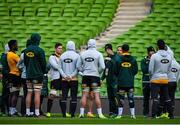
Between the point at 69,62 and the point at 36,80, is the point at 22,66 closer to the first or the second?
the point at 36,80

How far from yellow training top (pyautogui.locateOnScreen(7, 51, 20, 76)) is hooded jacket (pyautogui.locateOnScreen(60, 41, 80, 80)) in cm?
114

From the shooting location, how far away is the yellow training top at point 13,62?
17487 mm

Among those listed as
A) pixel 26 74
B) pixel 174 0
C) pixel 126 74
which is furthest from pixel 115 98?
pixel 174 0

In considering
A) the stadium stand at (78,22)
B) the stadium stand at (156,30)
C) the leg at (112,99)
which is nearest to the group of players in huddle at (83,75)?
the leg at (112,99)

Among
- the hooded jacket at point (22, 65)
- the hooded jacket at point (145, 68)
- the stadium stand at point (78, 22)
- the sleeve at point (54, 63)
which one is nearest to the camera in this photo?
the hooded jacket at point (22, 65)

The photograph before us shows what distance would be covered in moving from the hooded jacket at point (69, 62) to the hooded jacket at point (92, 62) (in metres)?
0.15

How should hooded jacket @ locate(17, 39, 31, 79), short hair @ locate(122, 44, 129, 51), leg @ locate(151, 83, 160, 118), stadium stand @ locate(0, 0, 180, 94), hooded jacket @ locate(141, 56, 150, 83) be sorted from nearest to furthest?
short hair @ locate(122, 44, 129, 51)
leg @ locate(151, 83, 160, 118)
hooded jacket @ locate(17, 39, 31, 79)
hooded jacket @ locate(141, 56, 150, 83)
stadium stand @ locate(0, 0, 180, 94)

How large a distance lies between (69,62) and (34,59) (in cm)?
80

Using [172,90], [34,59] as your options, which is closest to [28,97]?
[34,59]

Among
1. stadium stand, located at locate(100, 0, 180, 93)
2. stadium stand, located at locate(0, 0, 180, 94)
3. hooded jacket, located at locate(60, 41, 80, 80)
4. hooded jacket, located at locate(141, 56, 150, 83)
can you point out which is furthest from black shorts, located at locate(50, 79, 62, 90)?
stadium stand, located at locate(0, 0, 180, 94)

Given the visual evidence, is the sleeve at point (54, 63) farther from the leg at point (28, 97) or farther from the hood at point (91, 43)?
the hood at point (91, 43)

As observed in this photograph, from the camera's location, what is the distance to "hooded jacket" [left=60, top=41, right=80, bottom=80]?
1695 centimetres

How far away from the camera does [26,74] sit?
55.4ft

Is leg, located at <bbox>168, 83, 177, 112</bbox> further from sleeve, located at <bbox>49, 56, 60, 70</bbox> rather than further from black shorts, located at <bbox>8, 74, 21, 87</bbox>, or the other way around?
black shorts, located at <bbox>8, 74, 21, 87</bbox>
